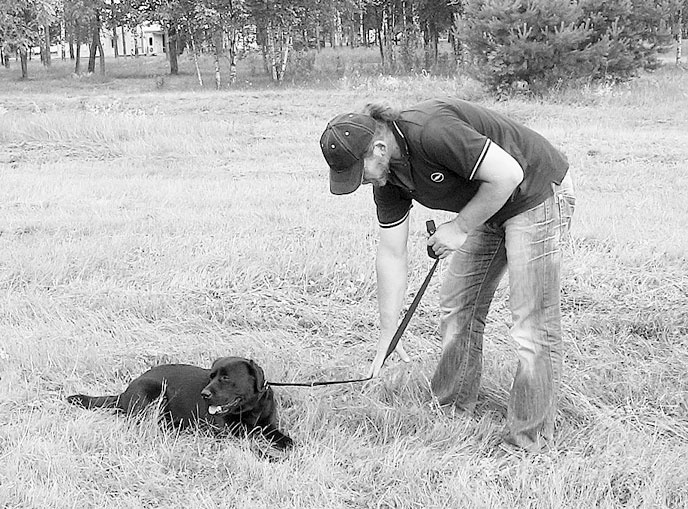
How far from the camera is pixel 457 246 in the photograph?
3.32 metres

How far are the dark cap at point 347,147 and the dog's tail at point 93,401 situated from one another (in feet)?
5.75

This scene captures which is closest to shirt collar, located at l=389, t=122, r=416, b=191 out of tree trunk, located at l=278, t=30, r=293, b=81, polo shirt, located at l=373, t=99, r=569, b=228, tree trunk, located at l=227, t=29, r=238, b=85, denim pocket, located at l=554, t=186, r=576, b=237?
polo shirt, located at l=373, t=99, r=569, b=228

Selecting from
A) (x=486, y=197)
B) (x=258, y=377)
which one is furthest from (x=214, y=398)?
(x=486, y=197)

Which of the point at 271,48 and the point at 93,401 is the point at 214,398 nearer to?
the point at 93,401

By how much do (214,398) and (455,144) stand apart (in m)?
1.56

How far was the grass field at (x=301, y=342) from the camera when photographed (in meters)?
3.39

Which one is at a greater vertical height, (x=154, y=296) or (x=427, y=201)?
(x=427, y=201)

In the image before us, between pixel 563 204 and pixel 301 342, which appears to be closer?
pixel 563 204

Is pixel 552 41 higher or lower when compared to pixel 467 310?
higher

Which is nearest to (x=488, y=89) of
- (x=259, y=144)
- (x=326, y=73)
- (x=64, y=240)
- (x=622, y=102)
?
(x=622, y=102)

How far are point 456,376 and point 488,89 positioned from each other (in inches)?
684

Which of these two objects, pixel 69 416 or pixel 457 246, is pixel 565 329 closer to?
pixel 457 246

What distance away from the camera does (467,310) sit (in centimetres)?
386

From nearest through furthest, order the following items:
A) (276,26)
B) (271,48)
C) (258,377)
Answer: (258,377)
(276,26)
(271,48)
